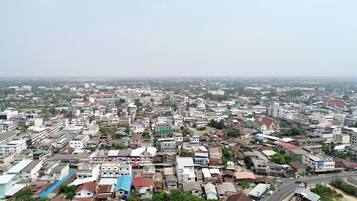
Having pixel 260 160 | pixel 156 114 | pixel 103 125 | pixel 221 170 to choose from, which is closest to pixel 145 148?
pixel 221 170

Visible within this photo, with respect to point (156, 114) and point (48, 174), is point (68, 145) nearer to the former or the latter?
point (48, 174)

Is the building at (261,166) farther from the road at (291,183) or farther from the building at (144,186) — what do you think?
the building at (144,186)

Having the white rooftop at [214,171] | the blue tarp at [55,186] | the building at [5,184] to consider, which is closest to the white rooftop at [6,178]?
the building at [5,184]

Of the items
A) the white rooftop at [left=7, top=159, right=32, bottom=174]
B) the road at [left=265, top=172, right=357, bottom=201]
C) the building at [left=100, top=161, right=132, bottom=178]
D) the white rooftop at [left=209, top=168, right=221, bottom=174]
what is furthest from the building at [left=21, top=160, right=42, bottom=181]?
the road at [left=265, top=172, right=357, bottom=201]

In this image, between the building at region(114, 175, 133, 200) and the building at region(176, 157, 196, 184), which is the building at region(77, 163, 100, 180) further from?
the building at region(176, 157, 196, 184)

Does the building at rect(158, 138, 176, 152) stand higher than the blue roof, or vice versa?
the building at rect(158, 138, 176, 152)

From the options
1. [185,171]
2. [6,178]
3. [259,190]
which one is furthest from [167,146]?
[6,178]
